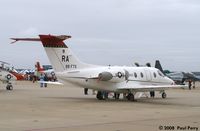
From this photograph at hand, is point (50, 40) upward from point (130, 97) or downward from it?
upward

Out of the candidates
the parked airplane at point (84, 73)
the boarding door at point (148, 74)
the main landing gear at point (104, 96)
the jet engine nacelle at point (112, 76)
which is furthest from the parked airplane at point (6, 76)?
the jet engine nacelle at point (112, 76)

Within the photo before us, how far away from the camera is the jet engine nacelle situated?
29.8m

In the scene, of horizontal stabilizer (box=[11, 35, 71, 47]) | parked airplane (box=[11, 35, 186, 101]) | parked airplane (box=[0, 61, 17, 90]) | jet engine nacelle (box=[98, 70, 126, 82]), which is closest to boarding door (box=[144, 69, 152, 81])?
parked airplane (box=[11, 35, 186, 101])

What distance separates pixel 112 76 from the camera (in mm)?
30469

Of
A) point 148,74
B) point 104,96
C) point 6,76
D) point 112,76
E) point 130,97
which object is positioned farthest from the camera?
point 6,76

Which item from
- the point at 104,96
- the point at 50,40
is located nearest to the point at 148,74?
the point at 104,96

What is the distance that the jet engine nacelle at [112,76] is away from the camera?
29828 mm

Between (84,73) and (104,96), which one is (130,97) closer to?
(104,96)

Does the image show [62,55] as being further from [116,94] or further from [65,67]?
[116,94]

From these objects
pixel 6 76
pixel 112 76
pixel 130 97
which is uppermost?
pixel 6 76

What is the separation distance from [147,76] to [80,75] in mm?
5896

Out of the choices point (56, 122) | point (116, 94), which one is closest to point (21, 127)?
point (56, 122)

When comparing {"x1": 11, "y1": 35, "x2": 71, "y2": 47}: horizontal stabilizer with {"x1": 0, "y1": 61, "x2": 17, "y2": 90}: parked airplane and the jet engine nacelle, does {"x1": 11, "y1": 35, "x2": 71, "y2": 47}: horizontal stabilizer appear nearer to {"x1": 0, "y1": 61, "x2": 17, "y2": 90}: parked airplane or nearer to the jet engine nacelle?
the jet engine nacelle

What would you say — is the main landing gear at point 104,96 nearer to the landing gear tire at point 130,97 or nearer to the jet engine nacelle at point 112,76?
the landing gear tire at point 130,97
